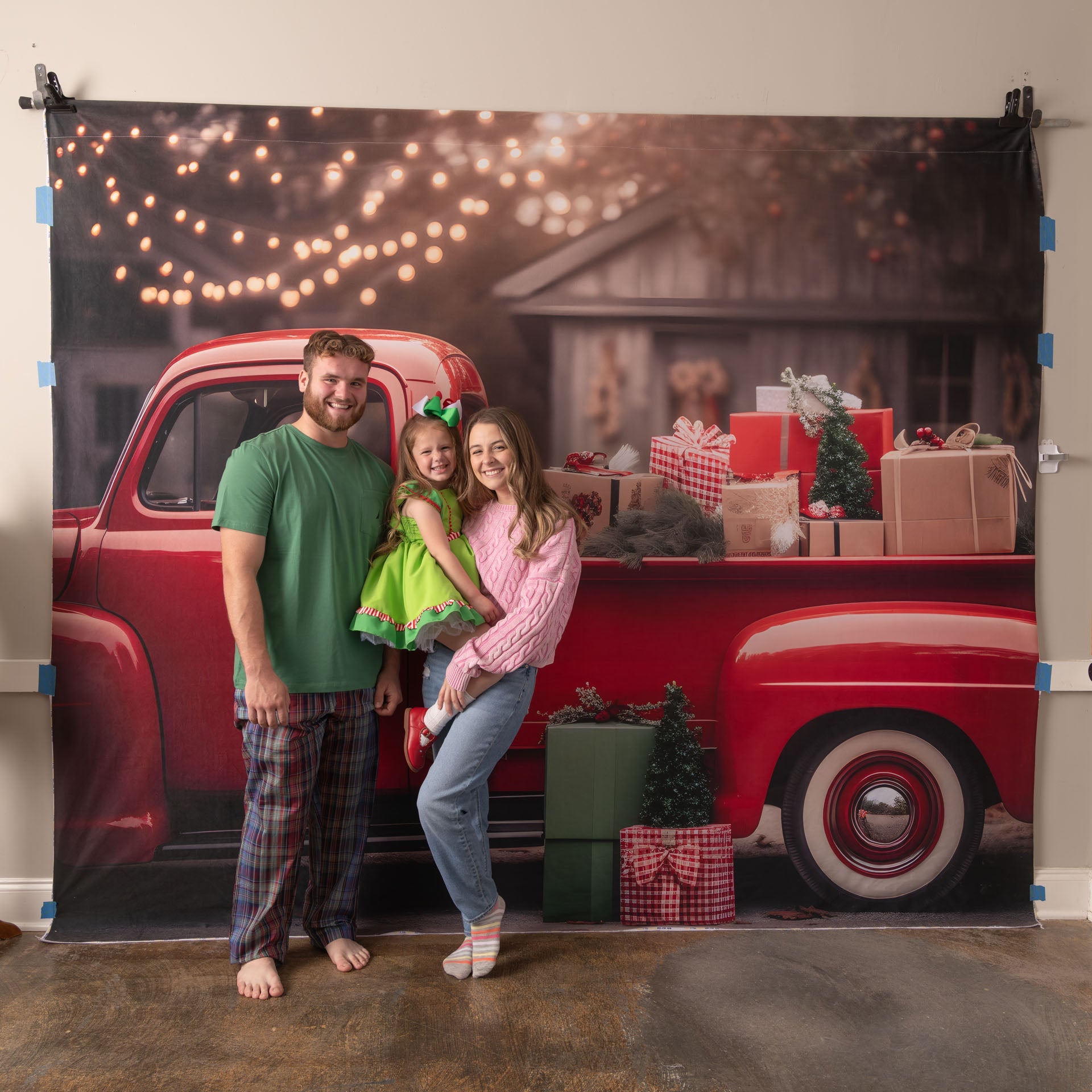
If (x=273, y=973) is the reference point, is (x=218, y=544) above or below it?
above

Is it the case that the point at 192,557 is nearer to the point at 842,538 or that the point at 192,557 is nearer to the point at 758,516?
the point at 758,516

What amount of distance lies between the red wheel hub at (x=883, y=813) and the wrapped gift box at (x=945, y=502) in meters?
0.80

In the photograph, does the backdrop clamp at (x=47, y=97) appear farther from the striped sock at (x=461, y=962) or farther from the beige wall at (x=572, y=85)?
the striped sock at (x=461, y=962)

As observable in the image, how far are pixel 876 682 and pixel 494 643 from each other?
1.47 metres

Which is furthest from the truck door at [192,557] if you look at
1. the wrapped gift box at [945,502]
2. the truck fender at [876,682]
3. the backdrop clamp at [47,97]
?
the wrapped gift box at [945,502]

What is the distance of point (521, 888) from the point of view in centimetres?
293

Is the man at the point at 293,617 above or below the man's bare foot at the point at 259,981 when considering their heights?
above

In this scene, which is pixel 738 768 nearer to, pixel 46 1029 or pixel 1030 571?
pixel 1030 571

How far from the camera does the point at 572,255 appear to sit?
2930 mm

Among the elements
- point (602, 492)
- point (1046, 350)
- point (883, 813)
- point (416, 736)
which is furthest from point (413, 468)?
point (1046, 350)

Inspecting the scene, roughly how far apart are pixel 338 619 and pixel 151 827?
1158 millimetres

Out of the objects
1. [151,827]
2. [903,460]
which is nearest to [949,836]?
[903,460]

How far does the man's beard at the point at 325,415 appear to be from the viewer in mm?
2471

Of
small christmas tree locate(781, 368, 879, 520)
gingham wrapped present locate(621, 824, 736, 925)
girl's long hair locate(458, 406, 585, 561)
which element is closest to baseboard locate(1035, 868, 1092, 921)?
gingham wrapped present locate(621, 824, 736, 925)
